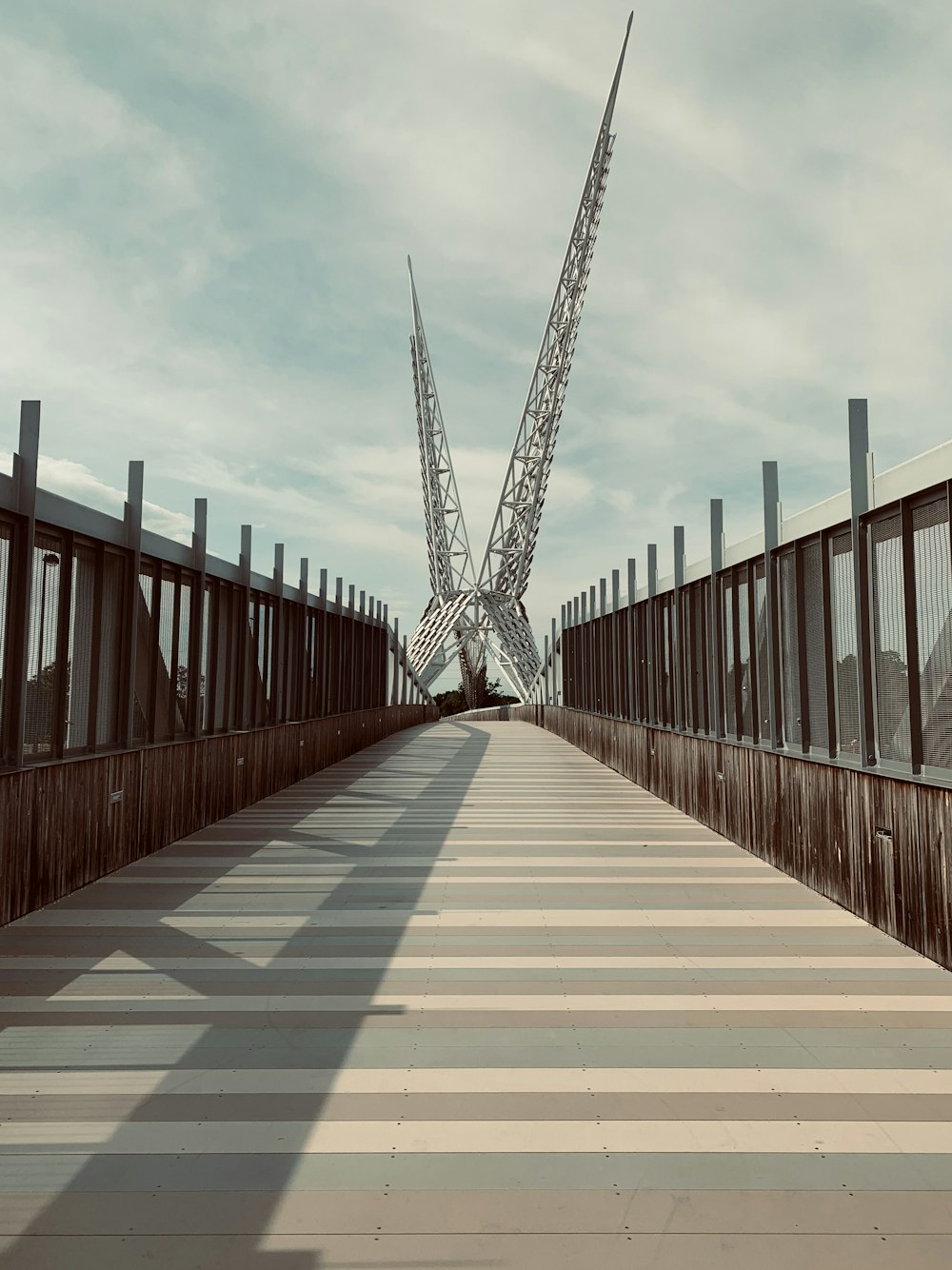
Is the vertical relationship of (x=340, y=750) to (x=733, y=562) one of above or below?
below

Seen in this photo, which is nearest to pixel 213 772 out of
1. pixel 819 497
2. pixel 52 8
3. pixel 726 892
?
pixel 726 892

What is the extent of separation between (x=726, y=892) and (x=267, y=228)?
10519mm

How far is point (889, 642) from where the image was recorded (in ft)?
20.1

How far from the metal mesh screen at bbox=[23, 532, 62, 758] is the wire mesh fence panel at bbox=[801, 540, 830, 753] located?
589 centimetres

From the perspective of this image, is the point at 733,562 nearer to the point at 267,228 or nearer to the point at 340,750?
the point at 267,228

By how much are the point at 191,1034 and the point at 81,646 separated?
4.28 m

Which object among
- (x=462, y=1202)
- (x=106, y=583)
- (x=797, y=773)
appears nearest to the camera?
(x=462, y=1202)

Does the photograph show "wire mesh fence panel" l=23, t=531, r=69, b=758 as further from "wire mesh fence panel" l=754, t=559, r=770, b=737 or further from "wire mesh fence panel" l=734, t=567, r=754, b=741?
"wire mesh fence panel" l=734, t=567, r=754, b=741

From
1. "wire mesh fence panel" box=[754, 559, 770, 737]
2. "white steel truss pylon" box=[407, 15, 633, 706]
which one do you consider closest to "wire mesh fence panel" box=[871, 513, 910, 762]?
"wire mesh fence panel" box=[754, 559, 770, 737]

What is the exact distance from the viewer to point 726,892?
637cm

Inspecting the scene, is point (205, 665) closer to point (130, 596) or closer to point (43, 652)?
point (130, 596)

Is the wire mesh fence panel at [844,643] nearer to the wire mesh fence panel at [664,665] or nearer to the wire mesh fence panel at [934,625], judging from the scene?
the wire mesh fence panel at [934,625]

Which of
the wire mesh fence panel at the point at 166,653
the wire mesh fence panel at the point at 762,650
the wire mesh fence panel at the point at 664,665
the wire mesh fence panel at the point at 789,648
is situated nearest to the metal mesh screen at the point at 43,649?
the wire mesh fence panel at the point at 166,653

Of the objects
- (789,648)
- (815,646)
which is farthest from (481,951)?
(789,648)
